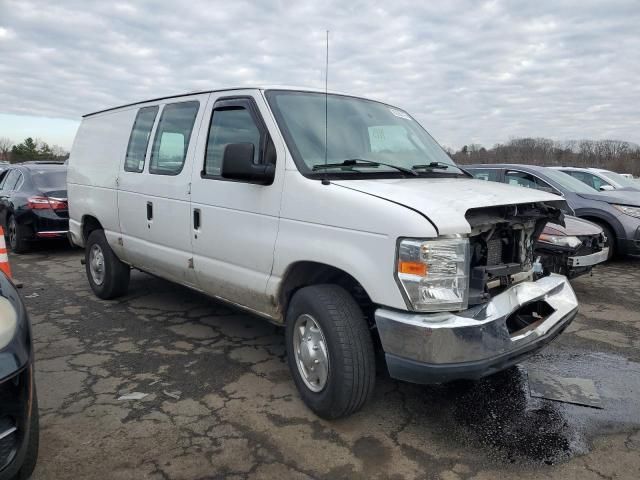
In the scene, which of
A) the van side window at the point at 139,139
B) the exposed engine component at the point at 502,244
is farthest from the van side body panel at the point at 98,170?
the exposed engine component at the point at 502,244

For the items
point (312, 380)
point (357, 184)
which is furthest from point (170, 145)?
point (312, 380)

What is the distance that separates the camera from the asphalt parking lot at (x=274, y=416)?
276cm

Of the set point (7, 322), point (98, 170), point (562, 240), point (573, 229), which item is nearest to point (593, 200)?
point (573, 229)

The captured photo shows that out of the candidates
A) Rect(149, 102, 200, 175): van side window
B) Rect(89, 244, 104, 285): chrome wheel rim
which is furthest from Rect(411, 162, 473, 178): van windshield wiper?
Rect(89, 244, 104, 285): chrome wheel rim

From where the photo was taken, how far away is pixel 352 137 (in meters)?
3.75

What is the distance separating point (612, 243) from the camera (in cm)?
819

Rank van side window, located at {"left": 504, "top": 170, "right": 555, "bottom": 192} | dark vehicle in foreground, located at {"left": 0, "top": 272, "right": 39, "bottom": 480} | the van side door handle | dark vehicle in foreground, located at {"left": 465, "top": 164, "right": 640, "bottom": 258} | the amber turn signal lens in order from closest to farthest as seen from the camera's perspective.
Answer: dark vehicle in foreground, located at {"left": 0, "top": 272, "right": 39, "bottom": 480} < the amber turn signal lens < the van side door handle < dark vehicle in foreground, located at {"left": 465, "top": 164, "right": 640, "bottom": 258} < van side window, located at {"left": 504, "top": 170, "right": 555, "bottom": 192}

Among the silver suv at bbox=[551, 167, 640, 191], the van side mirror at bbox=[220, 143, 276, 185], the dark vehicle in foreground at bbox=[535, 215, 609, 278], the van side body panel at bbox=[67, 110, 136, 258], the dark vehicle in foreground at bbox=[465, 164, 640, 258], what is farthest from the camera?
the silver suv at bbox=[551, 167, 640, 191]

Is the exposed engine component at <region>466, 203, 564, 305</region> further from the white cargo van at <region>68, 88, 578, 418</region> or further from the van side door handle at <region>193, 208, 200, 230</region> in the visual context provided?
the van side door handle at <region>193, 208, 200, 230</region>

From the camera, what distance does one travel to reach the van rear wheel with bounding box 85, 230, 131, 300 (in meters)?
5.60

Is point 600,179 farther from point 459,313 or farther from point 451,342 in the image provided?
point 451,342

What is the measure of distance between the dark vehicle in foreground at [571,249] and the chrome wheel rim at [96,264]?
484 centimetres

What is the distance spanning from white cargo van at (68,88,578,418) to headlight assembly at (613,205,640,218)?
5280 millimetres

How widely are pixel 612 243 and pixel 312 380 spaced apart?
22.5 feet
